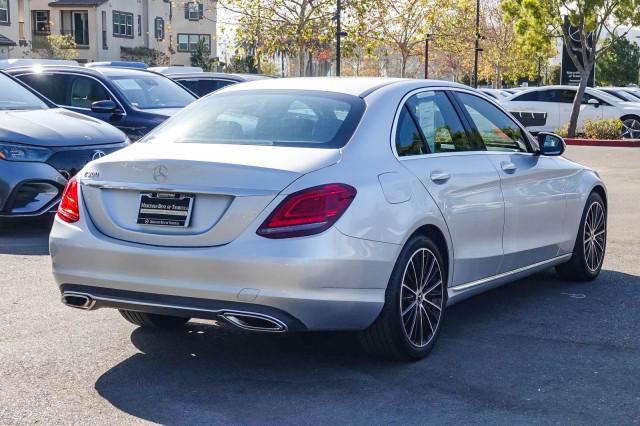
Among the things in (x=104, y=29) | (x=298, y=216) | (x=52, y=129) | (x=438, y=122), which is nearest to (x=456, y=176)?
(x=438, y=122)

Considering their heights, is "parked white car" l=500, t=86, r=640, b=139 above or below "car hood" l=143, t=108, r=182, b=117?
below

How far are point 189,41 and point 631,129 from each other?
5795cm

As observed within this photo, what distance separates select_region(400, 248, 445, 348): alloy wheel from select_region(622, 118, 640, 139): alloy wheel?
75.2ft

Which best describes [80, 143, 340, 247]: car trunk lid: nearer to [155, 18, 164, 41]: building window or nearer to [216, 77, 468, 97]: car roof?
[216, 77, 468, 97]: car roof

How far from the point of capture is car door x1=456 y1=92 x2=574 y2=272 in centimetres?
698

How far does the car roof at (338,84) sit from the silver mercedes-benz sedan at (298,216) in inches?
0.7

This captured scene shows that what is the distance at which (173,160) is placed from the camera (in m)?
5.43

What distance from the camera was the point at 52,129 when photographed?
10578mm

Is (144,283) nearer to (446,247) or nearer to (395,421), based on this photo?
(395,421)

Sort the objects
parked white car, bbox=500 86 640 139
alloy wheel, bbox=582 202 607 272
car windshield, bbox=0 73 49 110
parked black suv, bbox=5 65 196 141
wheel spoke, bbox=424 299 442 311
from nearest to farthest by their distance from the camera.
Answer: wheel spoke, bbox=424 299 442 311 < alloy wheel, bbox=582 202 607 272 < car windshield, bbox=0 73 49 110 < parked black suv, bbox=5 65 196 141 < parked white car, bbox=500 86 640 139

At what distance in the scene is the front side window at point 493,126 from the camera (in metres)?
7.00

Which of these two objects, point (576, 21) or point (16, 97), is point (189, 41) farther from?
point (16, 97)

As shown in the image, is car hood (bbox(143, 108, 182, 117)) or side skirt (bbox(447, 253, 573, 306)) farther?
car hood (bbox(143, 108, 182, 117))

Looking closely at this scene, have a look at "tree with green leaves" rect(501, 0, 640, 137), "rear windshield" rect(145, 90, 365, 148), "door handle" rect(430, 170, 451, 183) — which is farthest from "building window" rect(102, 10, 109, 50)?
"door handle" rect(430, 170, 451, 183)
